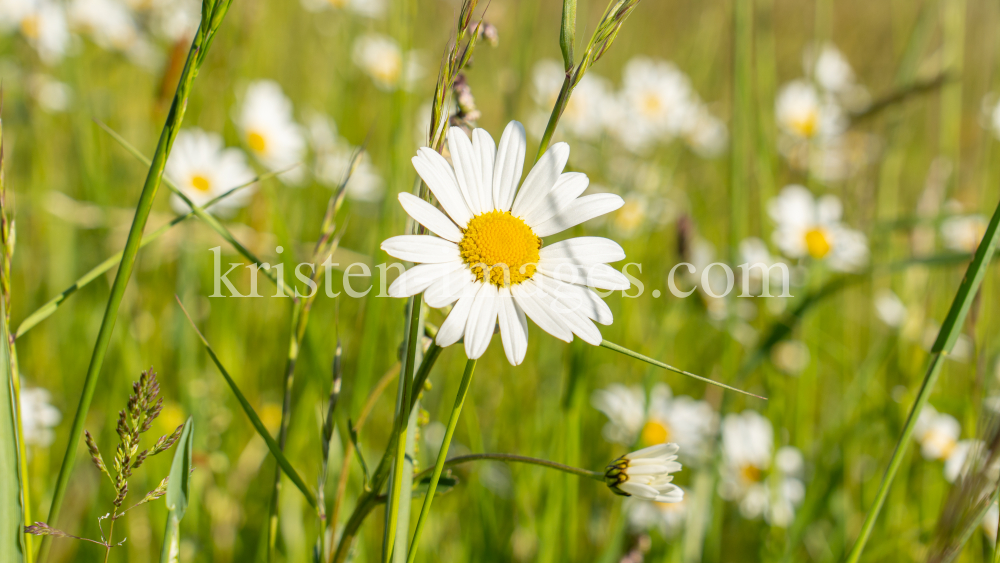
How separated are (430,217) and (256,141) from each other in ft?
5.86

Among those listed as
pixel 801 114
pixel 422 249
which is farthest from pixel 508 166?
pixel 801 114

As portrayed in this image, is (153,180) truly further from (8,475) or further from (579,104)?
(579,104)

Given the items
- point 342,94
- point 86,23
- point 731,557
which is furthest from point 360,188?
point 731,557

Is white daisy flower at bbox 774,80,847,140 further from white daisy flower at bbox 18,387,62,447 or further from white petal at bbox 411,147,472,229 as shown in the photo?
white daisy flower at bbox 18,387,62,447

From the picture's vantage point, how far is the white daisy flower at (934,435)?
1.31m

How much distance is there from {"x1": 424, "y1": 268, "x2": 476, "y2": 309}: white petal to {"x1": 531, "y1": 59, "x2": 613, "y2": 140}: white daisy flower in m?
1.69

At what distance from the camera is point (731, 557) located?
125 centimetres

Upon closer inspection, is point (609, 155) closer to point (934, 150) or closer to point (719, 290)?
point (719, 290)

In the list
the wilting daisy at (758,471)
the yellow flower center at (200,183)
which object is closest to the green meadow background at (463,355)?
the wilting daisy at (758,471)

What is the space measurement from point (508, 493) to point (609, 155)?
1578 millimetres

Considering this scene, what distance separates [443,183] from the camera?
489mm

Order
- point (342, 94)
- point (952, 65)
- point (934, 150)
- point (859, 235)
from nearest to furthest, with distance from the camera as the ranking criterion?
point (952, 65)
point (859, 235)
point (342, 94)
point (934, 150)

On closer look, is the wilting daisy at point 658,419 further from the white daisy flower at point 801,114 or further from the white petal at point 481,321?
the white daisy flower at point 801,114

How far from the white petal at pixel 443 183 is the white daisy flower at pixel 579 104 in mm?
1641
